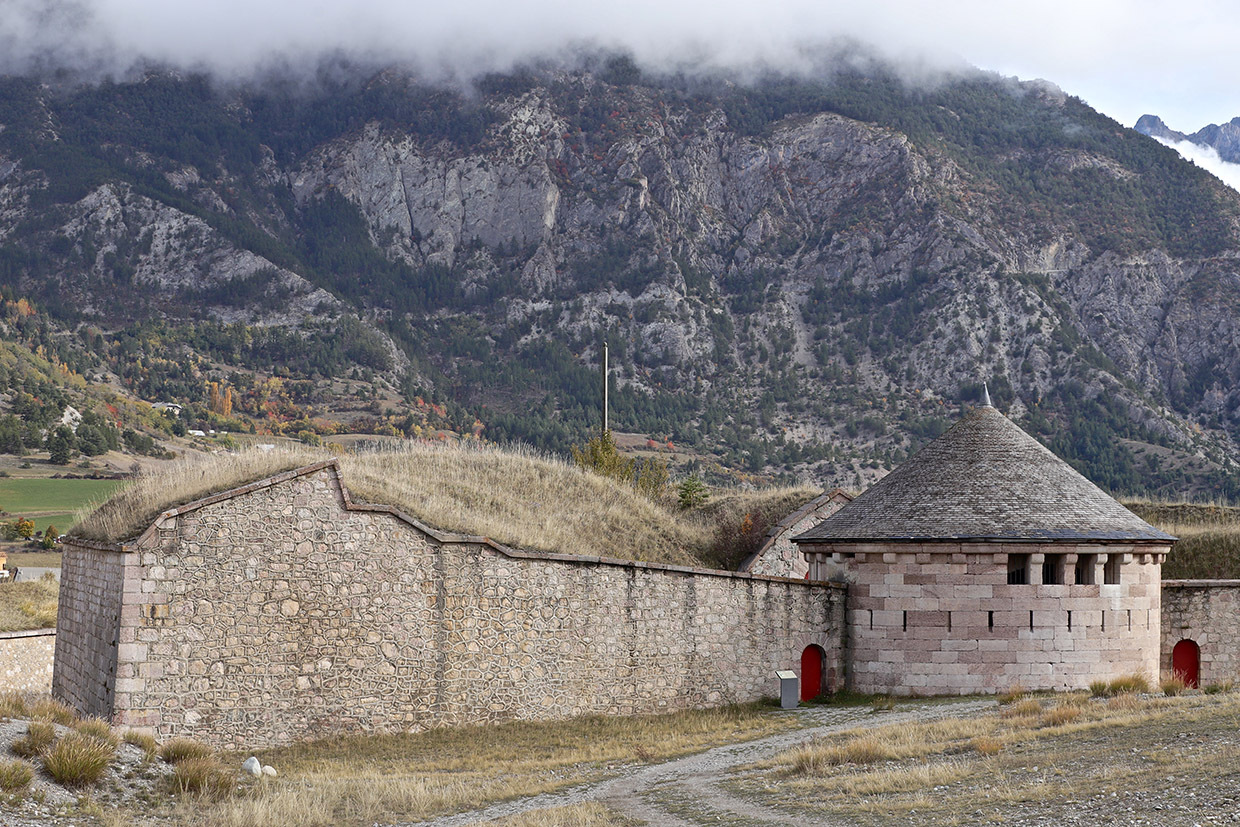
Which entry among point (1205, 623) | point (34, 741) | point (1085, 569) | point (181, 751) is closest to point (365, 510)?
point (181, 751)

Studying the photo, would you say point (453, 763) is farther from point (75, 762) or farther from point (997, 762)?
point (997, 762)

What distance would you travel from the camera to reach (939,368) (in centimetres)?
12688

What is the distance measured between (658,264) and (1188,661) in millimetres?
119969

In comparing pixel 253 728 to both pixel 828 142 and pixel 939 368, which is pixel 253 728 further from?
pixel 828 142

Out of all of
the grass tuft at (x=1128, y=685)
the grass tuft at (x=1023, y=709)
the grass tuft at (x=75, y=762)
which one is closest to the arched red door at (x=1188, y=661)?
the grass tuft at (x=1128, y=685)

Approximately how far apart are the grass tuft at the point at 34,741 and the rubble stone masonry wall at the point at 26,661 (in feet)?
53.7

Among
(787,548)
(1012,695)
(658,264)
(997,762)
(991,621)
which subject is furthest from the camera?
(658,264)

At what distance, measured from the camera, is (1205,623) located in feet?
89.7

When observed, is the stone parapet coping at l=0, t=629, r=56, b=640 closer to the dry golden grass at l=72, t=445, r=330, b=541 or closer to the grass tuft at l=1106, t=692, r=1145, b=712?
the dry golden grass at l=72, t=445, r=330, b=541

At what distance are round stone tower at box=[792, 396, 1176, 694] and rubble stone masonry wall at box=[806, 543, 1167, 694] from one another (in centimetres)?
2

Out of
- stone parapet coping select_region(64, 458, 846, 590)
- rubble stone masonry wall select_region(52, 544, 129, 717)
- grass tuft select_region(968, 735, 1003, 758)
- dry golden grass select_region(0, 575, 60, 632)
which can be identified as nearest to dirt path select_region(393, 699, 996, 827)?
grass tuft select_region(968, 735, 1003, 758)

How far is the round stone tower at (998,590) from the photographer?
24.0m

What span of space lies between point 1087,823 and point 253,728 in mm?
13733

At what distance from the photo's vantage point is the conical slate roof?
956 inches
